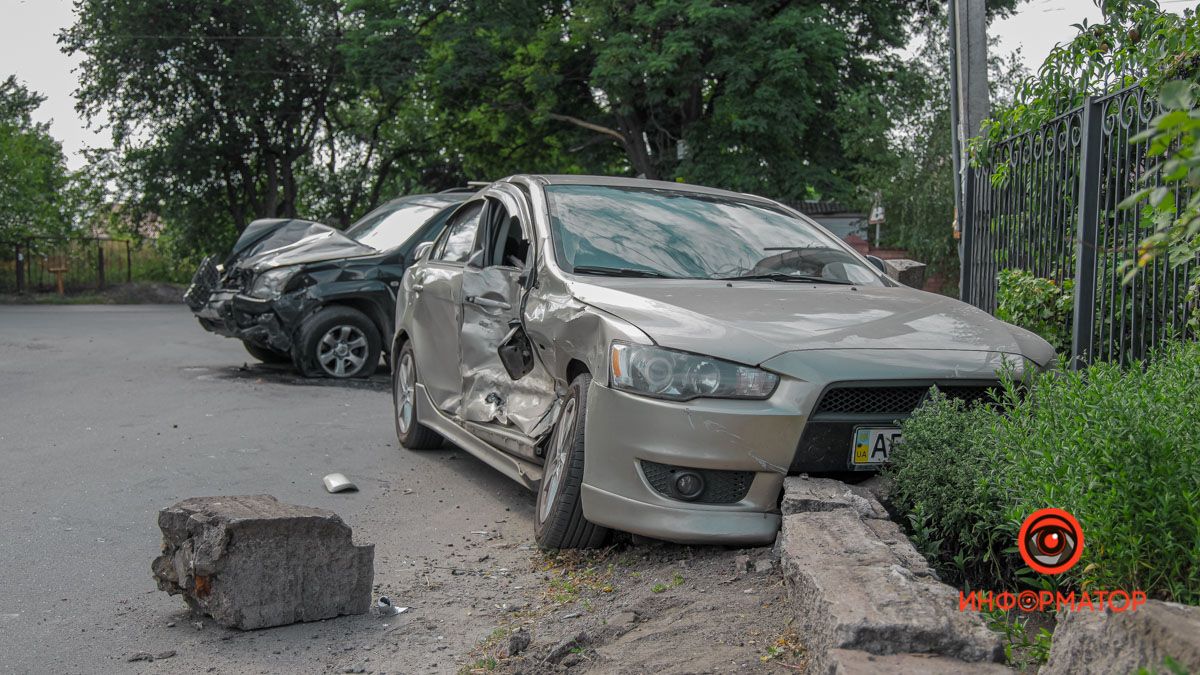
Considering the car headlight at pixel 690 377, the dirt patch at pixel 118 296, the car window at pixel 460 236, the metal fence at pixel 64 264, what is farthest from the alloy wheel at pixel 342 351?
the metal fence at pixel 64 264

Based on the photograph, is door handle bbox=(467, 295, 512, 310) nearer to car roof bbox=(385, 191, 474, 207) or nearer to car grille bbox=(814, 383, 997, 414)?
car grille bbox=(814, 383, 997, 414)

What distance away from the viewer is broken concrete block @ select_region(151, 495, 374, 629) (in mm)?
4289

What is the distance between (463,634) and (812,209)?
25.9m

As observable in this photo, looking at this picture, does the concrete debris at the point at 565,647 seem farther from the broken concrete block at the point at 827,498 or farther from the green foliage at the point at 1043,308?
the green foliage at the point at 1043,308

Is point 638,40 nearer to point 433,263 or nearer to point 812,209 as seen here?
point 812,209

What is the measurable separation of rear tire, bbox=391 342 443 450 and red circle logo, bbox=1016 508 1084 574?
5.05 metres

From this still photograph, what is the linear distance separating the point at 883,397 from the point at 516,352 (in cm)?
200

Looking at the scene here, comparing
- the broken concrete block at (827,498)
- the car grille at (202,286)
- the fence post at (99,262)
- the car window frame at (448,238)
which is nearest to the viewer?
the broken concrete block at (827,498)

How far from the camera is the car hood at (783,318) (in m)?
4.54

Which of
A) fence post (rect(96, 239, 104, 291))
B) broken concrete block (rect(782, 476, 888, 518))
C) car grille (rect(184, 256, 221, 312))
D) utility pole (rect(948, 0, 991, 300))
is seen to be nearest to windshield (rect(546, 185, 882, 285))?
broken concrete block (rect(782, 476, 888, 518))

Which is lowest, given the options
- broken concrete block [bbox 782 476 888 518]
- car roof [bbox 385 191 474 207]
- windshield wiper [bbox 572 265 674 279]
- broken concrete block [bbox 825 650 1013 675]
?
broken concrete block [bbox 825 650 1013 675]

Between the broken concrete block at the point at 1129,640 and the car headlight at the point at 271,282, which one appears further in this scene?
the car headlight at the point at 271,282

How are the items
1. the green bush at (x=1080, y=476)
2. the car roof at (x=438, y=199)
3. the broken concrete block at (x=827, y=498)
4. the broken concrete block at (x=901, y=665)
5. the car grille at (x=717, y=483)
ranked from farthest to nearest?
1. the car roof at (x=438, y=199)
2. the car grille at (x=717, y=483)
3. the broken concrete block at (x=827, y=498)
4. the green bush at (x=1080, y=476)
5. the broken concrete block at (x=901, y=665)

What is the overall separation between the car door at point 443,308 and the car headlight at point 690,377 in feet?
8.11
